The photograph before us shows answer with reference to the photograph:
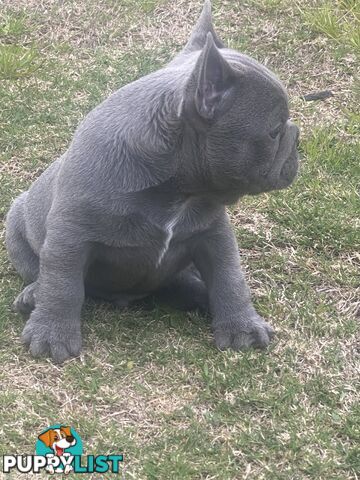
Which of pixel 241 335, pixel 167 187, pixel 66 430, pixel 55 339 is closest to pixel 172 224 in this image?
pixel 167 187

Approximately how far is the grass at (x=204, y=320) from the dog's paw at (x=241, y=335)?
6cm

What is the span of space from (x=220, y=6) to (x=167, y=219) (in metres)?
3.98

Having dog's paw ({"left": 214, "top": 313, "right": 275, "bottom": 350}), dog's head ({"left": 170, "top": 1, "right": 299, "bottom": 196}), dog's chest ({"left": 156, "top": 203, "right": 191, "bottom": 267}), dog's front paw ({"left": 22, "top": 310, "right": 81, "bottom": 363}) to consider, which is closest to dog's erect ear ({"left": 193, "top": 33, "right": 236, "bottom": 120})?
dog's head ({"left": 170, "top": 1, "right": 299, "bottom": 196})

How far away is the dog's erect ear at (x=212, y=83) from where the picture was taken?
3.90 metres

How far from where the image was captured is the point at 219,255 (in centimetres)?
470

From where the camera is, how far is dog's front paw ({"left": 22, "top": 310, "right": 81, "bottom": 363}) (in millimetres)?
4551

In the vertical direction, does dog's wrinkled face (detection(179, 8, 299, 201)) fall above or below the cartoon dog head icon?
above

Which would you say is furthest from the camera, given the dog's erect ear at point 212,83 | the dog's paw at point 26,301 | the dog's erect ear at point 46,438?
the dog's paw at point 26,301

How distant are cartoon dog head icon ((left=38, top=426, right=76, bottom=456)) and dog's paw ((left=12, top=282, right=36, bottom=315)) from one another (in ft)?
2.97

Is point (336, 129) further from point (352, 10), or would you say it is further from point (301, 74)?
point (352, 10)

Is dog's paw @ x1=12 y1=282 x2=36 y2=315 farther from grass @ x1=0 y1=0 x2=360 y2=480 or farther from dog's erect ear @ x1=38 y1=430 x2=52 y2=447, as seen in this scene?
dog's erect ear @ x1=38 y1=430 x2=52 y2=447

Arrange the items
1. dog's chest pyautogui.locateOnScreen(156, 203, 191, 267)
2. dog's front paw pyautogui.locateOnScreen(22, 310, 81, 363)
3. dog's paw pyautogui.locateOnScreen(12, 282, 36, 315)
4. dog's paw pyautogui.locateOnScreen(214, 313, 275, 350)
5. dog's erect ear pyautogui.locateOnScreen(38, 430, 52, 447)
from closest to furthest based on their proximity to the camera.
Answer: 1. dog's erect ear pyautogui.locateOnScreen(38, 430, 52, 447)
2. dog's chest pyautogui.locateOnScreen(156, 203, 191, 267)
3. dog's front paw pyautogui.locateOnScreen(22, 310, 81, 363)
4. dog's paw pyautogui.locateOnScreen(214, 313, 275, 350)
5. dog's paw pyautogui.locateOnScreen(12, 282, 36, 315)

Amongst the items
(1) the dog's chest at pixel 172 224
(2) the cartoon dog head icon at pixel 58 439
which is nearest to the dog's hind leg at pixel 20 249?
(1) the dog's chest at pixel 172 224

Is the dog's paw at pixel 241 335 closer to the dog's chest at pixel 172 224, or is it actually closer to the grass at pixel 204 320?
the grass at pixel 204 320
